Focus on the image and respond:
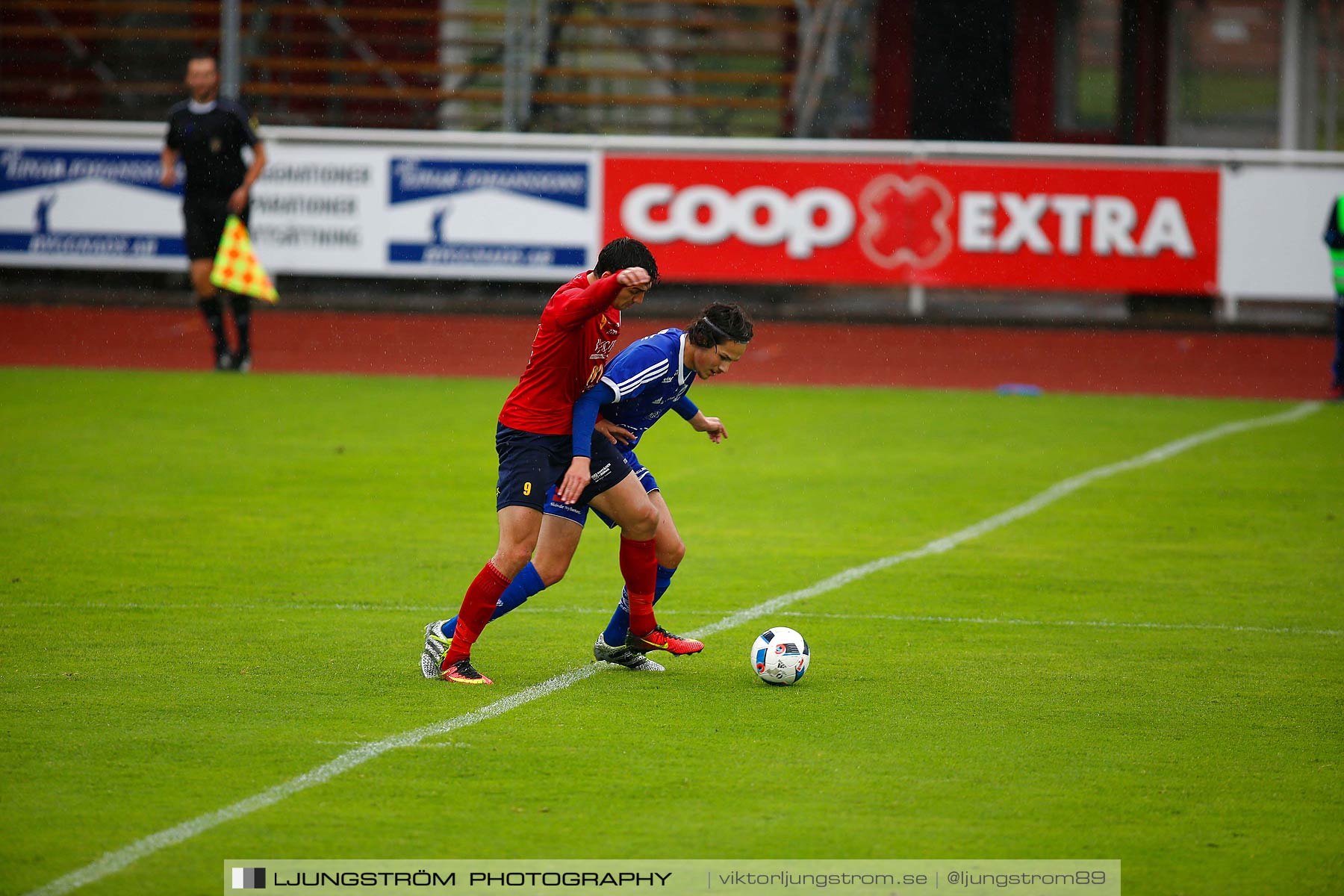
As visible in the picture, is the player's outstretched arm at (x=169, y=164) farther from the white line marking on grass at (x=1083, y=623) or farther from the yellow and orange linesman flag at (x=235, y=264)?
the white line marking on grass at (x=1083, y=623)

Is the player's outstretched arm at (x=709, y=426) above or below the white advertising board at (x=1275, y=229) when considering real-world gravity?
below

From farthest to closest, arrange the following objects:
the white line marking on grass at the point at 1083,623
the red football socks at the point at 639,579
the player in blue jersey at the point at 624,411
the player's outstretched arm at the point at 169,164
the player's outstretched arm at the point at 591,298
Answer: the player's outstretched arm at the point at 169,164 → the white line marking on grass at the point at 1083,623 → the red football socks at the point at 639,579 → the player in blue jersey at the point at 624,411 → the player's outstretched arm at the point at 591,298

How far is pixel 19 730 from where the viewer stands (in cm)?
528

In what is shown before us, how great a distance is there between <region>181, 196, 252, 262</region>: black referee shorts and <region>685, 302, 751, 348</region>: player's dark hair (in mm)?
9401

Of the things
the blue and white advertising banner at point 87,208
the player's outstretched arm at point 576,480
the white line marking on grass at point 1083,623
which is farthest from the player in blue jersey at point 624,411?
the blue and white advertising banner at point 87,208

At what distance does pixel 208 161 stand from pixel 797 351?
657cm

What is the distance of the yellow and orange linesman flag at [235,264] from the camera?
1457 cm

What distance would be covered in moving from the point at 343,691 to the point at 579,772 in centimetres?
130

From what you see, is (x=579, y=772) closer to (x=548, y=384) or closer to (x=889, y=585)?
(x=548, y=384)

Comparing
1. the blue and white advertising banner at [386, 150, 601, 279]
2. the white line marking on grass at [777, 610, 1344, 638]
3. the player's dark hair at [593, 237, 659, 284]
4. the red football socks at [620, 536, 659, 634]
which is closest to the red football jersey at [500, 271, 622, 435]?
the player's dark hair at [593, 237, 659, 284]

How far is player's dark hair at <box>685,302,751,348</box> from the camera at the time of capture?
602cm

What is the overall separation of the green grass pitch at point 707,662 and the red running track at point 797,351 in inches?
145

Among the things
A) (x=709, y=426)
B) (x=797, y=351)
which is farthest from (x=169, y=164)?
(x=709, y=426)

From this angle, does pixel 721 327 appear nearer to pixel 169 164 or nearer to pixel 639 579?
pixel 639 579
